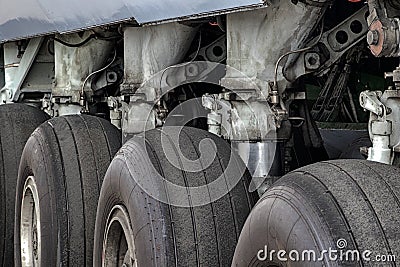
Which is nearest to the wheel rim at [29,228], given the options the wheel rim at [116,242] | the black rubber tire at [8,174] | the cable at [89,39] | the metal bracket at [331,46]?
the black rubber tire at [8,174]

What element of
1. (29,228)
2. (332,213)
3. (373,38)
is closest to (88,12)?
(29,228)

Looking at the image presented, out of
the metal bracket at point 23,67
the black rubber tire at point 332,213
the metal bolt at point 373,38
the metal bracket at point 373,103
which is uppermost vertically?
the metal bracket at point 23,67

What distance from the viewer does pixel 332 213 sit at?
2174mm

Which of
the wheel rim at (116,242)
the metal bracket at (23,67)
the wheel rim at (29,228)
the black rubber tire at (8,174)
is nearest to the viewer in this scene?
the wheel rim at (116,242)

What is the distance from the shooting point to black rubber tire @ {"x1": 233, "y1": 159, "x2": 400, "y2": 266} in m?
2.10

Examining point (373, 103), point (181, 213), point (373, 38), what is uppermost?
point (373, 38)

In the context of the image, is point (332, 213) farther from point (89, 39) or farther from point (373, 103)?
point (89, 39)

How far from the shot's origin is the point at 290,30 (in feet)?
9.68

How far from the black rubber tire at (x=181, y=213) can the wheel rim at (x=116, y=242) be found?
0.07 meters

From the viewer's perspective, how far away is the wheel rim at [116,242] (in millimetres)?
3314

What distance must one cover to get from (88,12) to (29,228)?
135cm

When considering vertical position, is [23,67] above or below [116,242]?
above

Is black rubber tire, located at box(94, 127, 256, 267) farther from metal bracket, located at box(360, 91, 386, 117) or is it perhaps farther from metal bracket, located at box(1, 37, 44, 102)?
metal bracket, located at box(1, 37, 44, 102)

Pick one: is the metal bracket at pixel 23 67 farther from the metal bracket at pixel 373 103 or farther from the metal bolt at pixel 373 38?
the metal bolt at pixel 373 38
